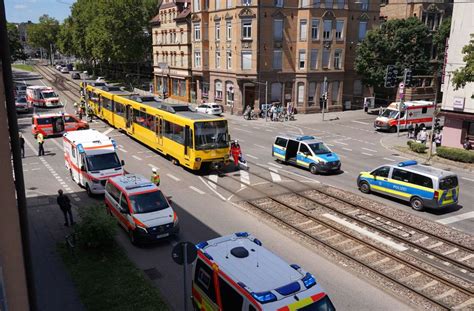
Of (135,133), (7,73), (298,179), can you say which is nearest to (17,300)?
(7,73)

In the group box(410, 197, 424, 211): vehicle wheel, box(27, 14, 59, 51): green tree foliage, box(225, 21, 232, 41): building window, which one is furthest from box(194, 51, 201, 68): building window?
box(27, 14, 59, 51): green tree foliage

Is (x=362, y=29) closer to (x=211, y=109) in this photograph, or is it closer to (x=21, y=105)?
(x=211, y=109)

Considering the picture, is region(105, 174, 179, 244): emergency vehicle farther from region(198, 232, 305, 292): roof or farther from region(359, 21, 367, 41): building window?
region(359, 21, 367, 41): building window

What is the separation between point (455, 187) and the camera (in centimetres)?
1909

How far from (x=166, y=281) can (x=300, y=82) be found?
4014 centimetres

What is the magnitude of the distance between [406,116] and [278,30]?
1702 centimetres

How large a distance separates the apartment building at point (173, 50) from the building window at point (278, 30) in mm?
14174

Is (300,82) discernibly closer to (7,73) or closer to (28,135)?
(28,135)

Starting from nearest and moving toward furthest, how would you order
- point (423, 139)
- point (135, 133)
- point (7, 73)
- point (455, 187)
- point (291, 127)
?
1. point (7, 73)
2. point (455, 187)
3. point (135, 133)
4. point (423, 139)
5. point (291, 127)

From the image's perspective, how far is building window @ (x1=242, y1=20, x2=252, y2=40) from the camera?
4759cm

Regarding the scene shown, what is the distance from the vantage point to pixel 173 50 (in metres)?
62.9

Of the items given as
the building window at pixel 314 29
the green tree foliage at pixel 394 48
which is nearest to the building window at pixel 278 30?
the building window at pixel 314 29

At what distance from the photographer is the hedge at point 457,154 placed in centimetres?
2833

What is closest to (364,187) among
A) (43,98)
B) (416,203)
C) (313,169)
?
(416,203)
